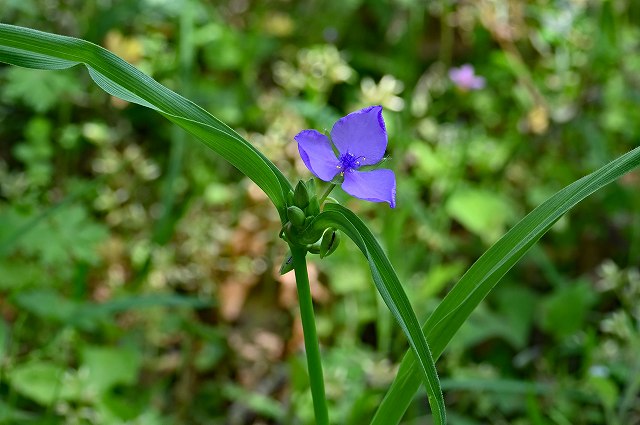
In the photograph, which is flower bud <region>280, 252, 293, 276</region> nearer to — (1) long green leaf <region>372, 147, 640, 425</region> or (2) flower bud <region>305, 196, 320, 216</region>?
(2) flower bud <region>305, 196, 320, 216</region>

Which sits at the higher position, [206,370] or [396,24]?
[396,24]

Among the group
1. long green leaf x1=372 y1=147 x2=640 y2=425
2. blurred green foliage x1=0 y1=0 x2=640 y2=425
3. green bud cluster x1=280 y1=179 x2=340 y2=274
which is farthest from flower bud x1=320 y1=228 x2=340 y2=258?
blurred green foliage x1=0 y1=0 x2=640 y2=425

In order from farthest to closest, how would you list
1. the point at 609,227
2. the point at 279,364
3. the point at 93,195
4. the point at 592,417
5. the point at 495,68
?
1. the point at 495,68
2. the point at 609,227
3. the point at 93,195
4. the point at 279,364
5. the point at 592,417

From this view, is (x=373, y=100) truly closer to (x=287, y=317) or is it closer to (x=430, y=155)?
(x=430, y=155)

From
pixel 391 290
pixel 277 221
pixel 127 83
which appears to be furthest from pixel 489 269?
pixel 277 221

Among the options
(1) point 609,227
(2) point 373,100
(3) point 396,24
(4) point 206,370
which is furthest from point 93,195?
(1) point 609,227

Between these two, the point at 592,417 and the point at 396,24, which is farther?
the point at 396,24

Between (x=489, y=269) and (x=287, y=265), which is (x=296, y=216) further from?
(x=489, y=269)

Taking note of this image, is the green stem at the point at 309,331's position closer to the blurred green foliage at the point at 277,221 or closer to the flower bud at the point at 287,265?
the flower bud at the point at 287,265
